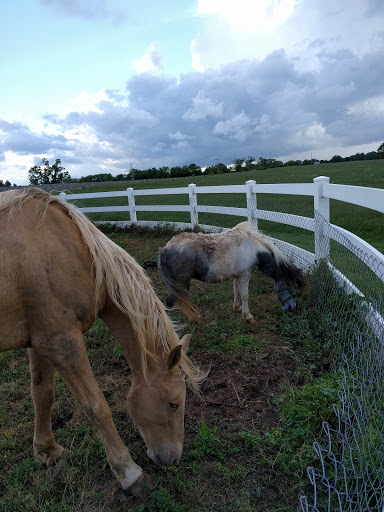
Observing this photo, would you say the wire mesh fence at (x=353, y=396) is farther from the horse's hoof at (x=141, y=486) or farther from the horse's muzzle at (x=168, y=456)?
the horse's hoof at (x=141, y=486)

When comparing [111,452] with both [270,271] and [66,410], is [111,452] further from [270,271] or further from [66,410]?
[270,271]

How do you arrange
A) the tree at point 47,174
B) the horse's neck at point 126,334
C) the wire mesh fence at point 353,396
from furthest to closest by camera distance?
the tree at point 47,174 → the horse's neck at point 126,334 → the wire mesh fence at point 353,396

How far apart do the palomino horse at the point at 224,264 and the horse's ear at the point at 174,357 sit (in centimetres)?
217

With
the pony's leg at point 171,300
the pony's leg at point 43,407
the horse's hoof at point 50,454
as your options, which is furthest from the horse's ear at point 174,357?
the pony's leg at point 171,300

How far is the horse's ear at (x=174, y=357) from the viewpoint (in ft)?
6.90

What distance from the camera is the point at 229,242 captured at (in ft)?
15.2

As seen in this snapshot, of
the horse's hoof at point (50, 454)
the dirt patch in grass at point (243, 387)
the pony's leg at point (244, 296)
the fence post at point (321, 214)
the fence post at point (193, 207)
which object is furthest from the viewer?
the fence post at point (193, 207)

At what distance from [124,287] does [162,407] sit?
74cm

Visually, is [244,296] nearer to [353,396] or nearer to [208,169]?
[353,396]

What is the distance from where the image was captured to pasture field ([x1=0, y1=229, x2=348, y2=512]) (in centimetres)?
215

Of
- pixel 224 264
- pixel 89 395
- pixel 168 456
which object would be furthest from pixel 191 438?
pixel 224 264

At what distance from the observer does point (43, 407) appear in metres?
2.58

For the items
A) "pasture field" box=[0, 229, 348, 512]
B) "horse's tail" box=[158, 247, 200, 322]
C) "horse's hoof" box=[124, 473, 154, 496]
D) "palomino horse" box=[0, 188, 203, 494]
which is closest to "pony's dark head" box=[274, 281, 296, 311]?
"pasture field" box=[0, 229, 348, 512]

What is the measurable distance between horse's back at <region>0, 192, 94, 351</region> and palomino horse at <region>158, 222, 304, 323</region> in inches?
92.5
